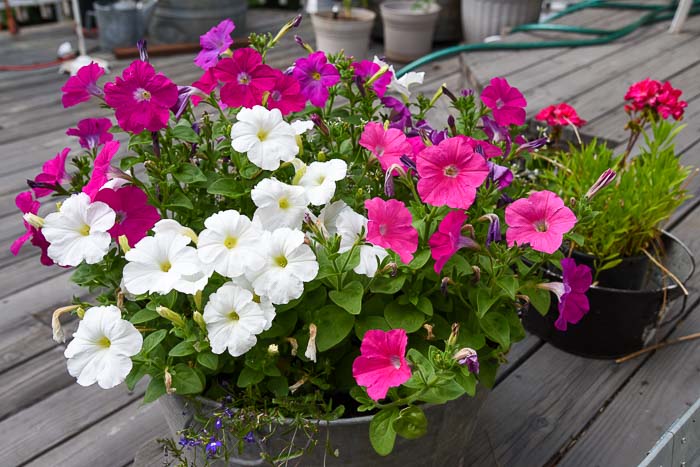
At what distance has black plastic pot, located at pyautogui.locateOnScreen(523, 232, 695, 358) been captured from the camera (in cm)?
130

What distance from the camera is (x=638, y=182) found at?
4.39ft

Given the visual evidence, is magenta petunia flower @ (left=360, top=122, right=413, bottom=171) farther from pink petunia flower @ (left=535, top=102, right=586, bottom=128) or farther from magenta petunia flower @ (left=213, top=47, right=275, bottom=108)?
pink petunia flower @ (left=535, top=102, right=586, bottom=128)

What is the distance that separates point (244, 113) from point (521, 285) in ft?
1.31

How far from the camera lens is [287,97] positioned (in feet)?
3.03

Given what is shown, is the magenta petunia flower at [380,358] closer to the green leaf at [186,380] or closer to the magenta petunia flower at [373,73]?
the green leaf at [186,380]

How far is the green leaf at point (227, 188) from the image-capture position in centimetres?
87

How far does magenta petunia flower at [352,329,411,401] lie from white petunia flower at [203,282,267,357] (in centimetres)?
11

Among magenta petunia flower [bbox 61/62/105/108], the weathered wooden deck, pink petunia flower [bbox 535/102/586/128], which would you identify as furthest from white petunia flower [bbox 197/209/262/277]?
pink petunia flower [bbox 535/102/586/128]

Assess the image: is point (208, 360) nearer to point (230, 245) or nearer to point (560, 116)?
point (230, 245)

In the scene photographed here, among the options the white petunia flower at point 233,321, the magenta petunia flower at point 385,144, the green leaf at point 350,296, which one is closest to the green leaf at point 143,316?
the white petunia flower at point 233,321

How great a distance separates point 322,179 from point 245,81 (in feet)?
0.58

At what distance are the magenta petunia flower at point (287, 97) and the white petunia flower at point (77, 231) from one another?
10.7 inches

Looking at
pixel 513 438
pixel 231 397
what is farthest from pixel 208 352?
pixel 513 438

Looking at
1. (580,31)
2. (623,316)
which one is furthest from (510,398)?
(580,31)
